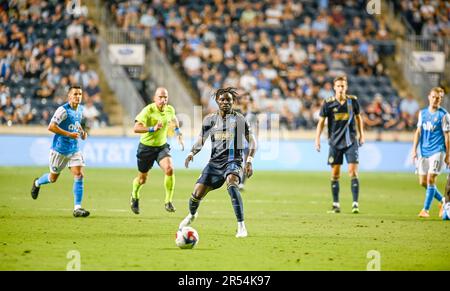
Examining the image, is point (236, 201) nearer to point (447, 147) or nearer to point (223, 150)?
point (223, 150)

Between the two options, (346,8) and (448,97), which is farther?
(346,8)

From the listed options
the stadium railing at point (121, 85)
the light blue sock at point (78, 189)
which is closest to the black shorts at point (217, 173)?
the light blue sock at point (78, 189)

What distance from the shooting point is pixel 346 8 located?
3856 cm

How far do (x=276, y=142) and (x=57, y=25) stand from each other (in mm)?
9869

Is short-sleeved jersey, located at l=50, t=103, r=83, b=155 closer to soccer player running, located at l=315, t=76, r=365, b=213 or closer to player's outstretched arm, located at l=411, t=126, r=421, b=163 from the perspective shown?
soccer player running, located at l=315, t=76, r=365, b=213

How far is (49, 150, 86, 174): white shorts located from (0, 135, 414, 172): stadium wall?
12859 millimetres

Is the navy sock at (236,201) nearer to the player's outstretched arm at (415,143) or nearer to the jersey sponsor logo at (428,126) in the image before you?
the player's outstretched arm at (415,143)

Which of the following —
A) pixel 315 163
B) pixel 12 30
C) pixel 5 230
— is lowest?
pixel 315 163

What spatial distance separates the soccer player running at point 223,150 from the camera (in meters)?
12.2

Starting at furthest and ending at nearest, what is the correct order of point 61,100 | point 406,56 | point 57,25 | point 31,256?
point 406,56 < point 57,25 < point 61,100 < point 31,256

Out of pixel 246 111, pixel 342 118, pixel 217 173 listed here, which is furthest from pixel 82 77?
pixel 217 173
